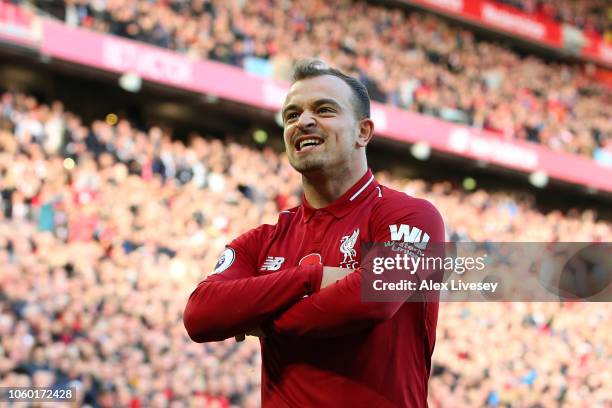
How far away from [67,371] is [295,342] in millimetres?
6852

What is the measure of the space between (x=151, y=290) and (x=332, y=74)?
332 inches

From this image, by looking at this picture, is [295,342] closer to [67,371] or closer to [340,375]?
[340,375]

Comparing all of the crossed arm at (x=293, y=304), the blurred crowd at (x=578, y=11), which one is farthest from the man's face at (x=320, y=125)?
the blurred crowd at (x=578, y=11)

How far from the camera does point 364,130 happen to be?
3.07m

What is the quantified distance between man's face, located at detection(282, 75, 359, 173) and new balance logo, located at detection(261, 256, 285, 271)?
29 centimetres

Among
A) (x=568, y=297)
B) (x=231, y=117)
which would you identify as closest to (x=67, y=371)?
(x=568, y=297)

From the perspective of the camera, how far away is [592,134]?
79.7 feet

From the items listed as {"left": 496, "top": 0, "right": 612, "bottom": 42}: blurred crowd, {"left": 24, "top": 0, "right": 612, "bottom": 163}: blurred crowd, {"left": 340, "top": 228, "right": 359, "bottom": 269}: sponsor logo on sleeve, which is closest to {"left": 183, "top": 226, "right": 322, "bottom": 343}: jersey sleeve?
{"left": 340, "top": 228, "right": 359, "bottom": 269}: sponsor logo on sleeve

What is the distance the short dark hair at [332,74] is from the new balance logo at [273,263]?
20.6 inches

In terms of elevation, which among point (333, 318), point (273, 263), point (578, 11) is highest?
point (578, 11)

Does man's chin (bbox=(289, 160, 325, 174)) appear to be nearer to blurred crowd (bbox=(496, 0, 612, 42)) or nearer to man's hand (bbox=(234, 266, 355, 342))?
man's hand (bbox=(234, 266, 355, 342))

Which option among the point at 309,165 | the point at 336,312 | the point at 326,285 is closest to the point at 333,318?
the point at 336,312

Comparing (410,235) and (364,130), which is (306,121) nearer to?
(364,130)

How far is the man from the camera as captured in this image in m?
2.68
